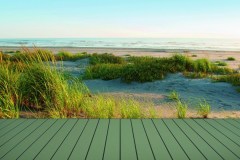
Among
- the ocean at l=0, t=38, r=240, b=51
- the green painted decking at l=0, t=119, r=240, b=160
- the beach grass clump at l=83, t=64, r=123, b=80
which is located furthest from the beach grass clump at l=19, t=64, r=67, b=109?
the ocean at l=0, t=38, r=240, b=51

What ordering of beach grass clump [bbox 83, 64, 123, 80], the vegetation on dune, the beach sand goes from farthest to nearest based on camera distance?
beach grass clump [bbox 83, 64, 123, 80], the vegetation on dune, the beach sand

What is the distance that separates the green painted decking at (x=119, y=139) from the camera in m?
3.64

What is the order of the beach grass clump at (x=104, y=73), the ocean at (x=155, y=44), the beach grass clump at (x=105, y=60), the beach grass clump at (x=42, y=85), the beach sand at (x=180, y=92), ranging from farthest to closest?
the ocean at (x=155, y=44) < the beach grass clump at (x=105, y=60) < the beach grass clump at (x=104, y=73) < the beach sand at (x=180, y=92) < the beach grass clump at (x=42, y=85)

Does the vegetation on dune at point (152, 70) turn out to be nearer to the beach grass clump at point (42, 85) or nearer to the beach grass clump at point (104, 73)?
the beach grass clump at point (104, 73)

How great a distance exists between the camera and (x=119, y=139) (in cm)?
417

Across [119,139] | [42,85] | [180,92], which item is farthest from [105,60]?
[119,139]

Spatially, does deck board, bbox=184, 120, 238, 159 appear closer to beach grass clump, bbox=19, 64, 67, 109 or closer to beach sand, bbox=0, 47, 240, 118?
beach sand, bbox=0, 47, 240, 118

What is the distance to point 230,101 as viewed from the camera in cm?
952

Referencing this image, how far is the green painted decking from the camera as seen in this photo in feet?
11.9

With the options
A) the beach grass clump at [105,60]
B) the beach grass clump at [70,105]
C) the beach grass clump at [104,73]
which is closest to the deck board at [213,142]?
the beach grass clump at [70,105]

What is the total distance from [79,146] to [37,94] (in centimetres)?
358

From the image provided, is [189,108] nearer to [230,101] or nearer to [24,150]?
[230,101]

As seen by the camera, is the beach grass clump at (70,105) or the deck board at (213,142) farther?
the beach grass clump at (70,105)

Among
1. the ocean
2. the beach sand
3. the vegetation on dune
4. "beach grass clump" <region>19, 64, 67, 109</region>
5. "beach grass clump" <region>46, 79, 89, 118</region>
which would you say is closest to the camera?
"beach grass clump" <region>46, 79, 89, 118</region>
